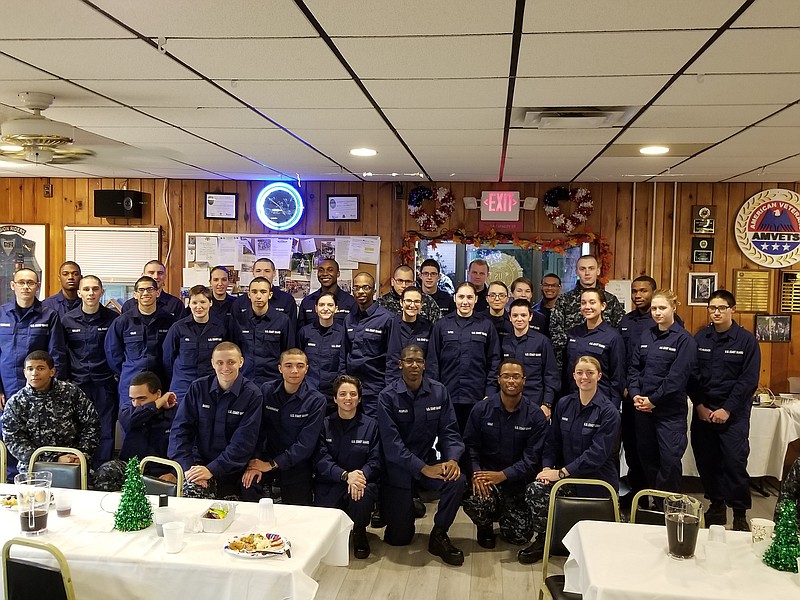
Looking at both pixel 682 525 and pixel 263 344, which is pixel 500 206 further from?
pixel 682 525

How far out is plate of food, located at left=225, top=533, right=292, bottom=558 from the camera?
2703mm

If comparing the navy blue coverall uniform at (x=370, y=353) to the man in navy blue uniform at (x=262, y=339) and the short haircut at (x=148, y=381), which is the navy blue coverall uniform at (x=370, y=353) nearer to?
the man in navy blue uniform at (x=262, y=339)


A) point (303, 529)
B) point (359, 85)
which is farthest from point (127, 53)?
point (303, 529)

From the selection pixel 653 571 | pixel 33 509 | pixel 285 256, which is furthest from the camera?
pixel 285 256

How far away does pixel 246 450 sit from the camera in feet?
14.5

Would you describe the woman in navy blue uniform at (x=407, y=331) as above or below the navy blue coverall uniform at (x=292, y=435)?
above

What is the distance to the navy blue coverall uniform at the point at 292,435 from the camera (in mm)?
4562

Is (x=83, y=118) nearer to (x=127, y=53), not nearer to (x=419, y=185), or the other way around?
(x=127, y=53)

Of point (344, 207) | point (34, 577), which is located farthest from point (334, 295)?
point (34, 577)

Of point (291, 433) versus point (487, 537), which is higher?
point (291, 433)

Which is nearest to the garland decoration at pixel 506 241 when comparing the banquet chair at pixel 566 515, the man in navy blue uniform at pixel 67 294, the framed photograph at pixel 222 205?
the framed photograph at pixel 222 205

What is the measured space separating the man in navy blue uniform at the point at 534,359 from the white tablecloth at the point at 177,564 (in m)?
2.51

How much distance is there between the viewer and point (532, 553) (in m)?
4.43

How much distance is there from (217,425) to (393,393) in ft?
3.80
